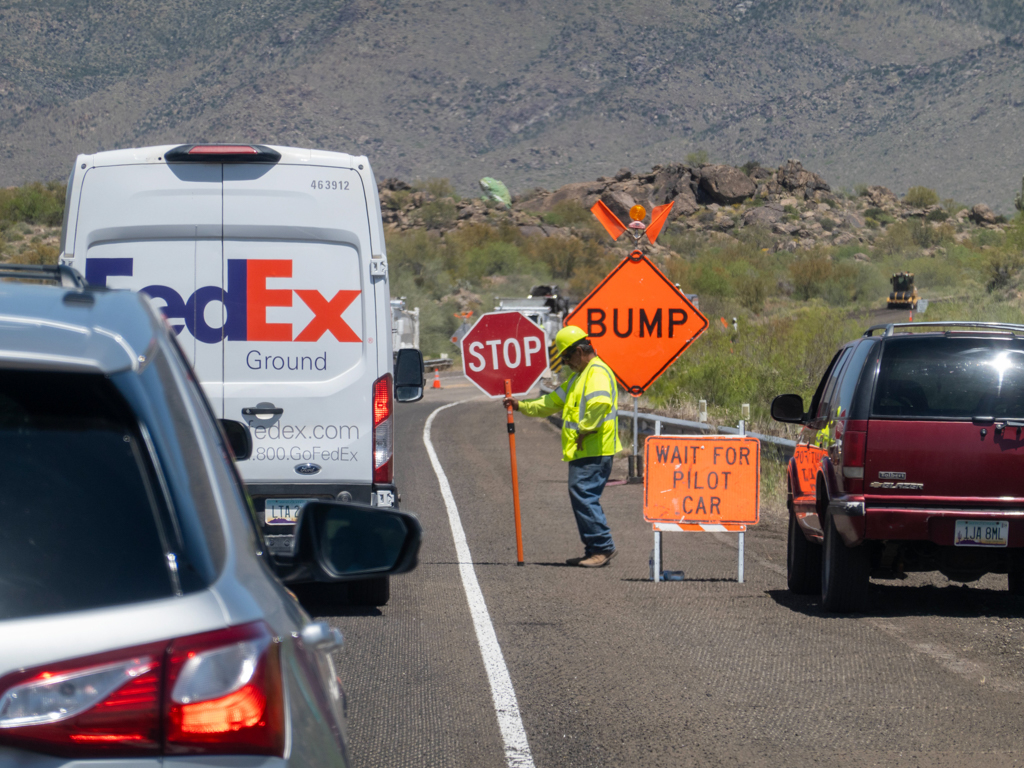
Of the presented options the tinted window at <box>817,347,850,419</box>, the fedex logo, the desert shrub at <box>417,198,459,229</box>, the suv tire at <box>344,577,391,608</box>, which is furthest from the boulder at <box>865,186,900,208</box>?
the fedex logo

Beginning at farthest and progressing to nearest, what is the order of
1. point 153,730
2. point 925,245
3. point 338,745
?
1. point 925,245
2. point 338,745
3. point 153,730

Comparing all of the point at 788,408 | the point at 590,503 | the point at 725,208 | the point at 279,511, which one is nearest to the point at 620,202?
the point at 725,208

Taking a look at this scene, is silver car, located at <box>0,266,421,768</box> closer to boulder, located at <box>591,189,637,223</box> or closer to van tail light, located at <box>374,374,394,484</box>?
van tail light, located at <box>374,374,394,484</box>

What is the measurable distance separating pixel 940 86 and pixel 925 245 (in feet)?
111

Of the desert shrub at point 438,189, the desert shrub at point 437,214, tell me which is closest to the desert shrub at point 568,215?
the desert shrub at point 437,214

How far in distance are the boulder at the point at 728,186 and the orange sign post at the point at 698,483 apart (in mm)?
105084

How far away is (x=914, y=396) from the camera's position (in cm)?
804

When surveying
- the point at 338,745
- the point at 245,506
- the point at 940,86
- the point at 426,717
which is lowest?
the point at 426,717

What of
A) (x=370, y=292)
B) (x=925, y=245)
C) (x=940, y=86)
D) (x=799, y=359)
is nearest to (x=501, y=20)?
(x=940, y=86)

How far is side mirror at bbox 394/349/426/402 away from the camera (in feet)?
30.4

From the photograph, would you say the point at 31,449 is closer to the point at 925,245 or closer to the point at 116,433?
the point at 116,433

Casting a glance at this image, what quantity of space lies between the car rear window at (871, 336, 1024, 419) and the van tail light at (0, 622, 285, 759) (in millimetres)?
6553

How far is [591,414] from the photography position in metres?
10.5

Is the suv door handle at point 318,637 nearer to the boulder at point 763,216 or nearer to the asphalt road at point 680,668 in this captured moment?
the asphalt road at point 680,668
